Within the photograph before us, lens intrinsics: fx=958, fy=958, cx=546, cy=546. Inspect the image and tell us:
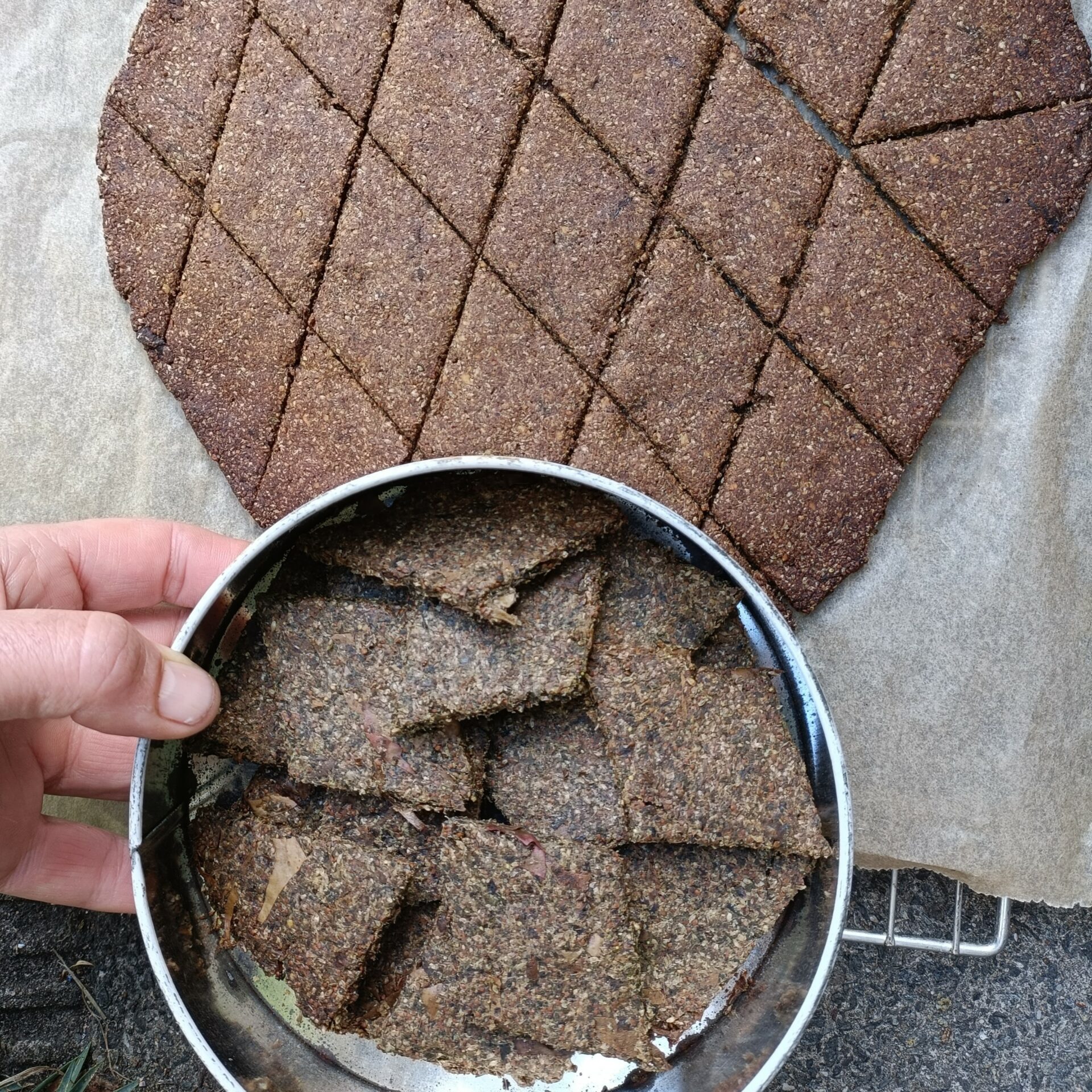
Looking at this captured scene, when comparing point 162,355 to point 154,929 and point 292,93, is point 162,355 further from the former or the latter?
point 154,929

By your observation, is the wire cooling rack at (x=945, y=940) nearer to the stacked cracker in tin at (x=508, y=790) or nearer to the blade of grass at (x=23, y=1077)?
the stacked cracker in tin at (x=508, y=790)

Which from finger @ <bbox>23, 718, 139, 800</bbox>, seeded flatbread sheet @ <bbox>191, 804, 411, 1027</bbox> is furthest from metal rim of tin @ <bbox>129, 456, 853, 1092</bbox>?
finger @ <bbox>23, 718, 139, 800</bbox>

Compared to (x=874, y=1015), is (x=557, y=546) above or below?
above

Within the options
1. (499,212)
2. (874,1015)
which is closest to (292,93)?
(499,212)

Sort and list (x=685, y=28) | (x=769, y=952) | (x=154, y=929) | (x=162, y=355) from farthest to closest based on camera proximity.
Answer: (x=162, y=355), (x=685, y=28), (x=769, y=952), (x=154, y=929)

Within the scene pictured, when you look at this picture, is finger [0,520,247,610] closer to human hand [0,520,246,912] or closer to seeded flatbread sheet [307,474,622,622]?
human hand [0,520,246,912]

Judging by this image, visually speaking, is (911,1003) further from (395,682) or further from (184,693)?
(184,693)

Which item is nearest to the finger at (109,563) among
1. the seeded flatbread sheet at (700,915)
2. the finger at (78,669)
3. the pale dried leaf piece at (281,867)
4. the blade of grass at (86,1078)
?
the finger at (78,669)
